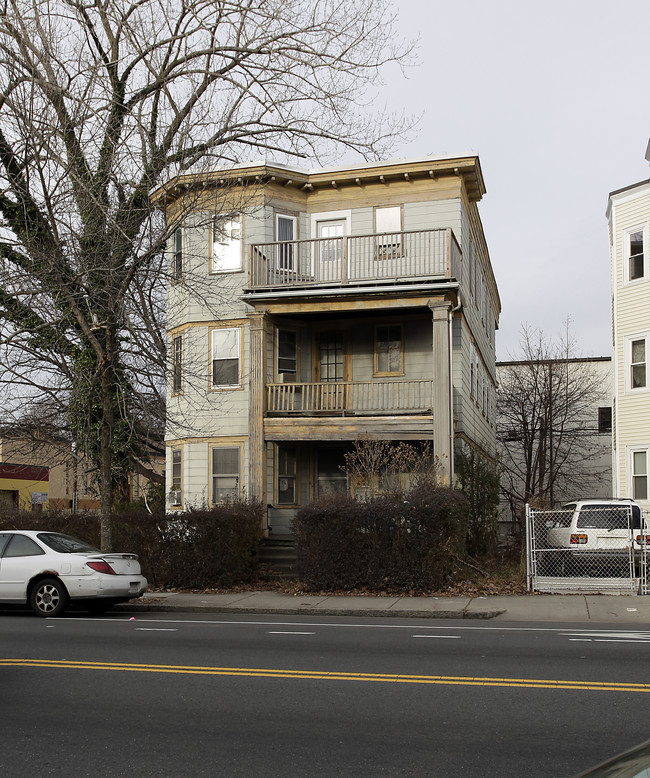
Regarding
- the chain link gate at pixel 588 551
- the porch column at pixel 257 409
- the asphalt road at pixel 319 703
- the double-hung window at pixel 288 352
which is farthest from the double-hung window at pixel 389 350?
the asphalt road at pixel 319 703

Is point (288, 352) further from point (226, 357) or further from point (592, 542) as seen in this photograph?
point (592, 542)

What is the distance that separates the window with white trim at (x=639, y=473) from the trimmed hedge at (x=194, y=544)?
42.9ft

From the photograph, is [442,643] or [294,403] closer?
[442,643]

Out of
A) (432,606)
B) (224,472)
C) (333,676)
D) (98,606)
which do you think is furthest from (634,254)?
(333,676)

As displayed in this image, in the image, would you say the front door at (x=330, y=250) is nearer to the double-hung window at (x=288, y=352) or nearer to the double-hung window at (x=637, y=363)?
the double-hung window at (x=288, y=352)

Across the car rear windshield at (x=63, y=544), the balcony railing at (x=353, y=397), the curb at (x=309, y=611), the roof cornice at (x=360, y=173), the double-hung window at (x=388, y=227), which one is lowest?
the curb at (x=309, y=611)

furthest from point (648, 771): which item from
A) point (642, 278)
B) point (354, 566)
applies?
point (642, 278)

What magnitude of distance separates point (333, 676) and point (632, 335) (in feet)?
69.9

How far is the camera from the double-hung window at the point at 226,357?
23.2 metres

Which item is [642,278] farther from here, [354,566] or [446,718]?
[446,718]

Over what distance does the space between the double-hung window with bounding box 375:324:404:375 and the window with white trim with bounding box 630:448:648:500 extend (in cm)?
870

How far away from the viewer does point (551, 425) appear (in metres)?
38.7

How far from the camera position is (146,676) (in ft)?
28.1

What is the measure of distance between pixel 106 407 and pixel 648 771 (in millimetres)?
15780
